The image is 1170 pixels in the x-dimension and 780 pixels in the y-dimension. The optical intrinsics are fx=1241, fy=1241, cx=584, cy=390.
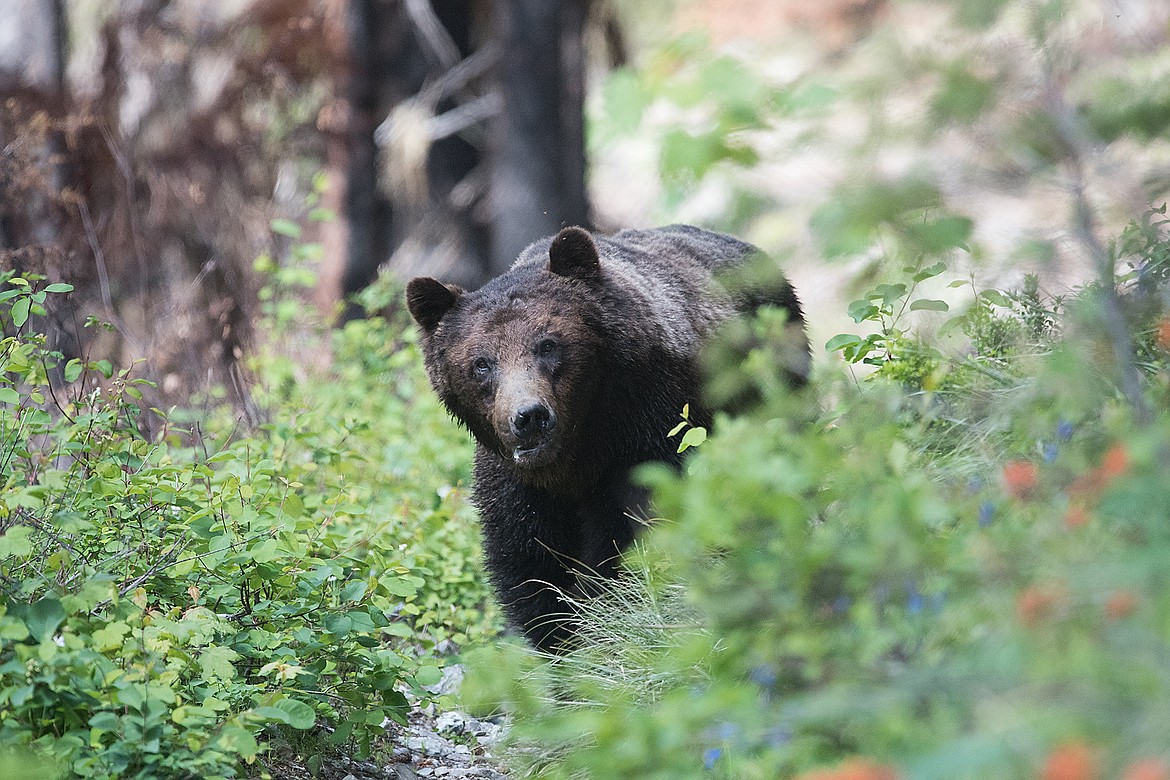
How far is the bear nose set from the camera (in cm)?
548

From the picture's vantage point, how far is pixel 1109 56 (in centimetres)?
355

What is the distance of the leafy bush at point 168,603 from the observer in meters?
3.54

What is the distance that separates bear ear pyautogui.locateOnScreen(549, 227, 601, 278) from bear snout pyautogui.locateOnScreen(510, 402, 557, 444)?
0.81 m

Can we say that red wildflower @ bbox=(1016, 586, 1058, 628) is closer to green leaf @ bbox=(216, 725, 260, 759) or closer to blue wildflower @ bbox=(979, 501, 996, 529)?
blue wildflower @ bbox=(979, 501, 996, 529)

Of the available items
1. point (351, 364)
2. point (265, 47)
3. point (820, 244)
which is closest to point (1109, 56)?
point (820, 244)

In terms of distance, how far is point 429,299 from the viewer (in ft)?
20.3

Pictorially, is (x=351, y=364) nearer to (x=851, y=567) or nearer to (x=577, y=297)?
(x=577, y=297)

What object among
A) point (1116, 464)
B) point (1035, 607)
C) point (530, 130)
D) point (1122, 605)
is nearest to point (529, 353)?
point (1116, 464)

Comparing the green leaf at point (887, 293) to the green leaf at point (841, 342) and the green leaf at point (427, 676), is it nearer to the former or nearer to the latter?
the green leaf at point (841, 342)

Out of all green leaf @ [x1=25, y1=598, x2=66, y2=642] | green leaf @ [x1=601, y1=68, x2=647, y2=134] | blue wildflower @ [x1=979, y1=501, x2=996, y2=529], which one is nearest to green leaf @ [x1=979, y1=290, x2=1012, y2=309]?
blue wildflower @ [x1=979, y1=501, x2=996, y2=529]

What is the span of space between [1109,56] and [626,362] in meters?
2.75

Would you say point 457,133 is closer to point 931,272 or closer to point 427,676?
point 931,272

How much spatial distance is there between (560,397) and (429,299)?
956 mm

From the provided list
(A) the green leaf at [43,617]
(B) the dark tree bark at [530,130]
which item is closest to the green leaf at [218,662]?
(A) the green leaf at [43,617]
